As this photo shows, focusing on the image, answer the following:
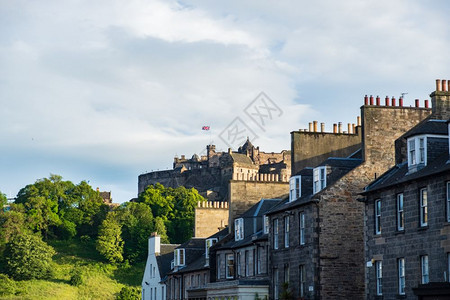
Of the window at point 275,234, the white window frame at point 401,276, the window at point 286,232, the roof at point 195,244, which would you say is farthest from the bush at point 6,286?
the white window frame at point 401,276

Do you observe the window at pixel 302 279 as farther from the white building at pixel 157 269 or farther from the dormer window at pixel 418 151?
the white building at pixel 157 269

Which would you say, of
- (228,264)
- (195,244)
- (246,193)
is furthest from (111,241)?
(228,264)

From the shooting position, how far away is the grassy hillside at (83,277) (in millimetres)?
96938

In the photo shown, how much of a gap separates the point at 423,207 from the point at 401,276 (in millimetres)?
3295

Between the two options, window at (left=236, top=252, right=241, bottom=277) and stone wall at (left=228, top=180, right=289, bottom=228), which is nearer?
window at (left=236, top=252, right=241, bottom=277)

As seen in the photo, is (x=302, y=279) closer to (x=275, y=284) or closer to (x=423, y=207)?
(x=275, y=284)

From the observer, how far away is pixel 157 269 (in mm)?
68688

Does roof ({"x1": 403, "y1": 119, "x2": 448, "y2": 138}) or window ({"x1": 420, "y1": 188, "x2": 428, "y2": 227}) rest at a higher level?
roof ({"x1": 403, "y1": 119, "x2": 448, "y2": 138})

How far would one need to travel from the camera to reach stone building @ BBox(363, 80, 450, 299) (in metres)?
31.2

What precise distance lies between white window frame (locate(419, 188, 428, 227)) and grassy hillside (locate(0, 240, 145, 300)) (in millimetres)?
69083

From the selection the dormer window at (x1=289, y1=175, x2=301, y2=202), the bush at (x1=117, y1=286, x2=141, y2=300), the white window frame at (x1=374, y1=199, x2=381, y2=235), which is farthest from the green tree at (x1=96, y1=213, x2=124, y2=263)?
the white window frame at (x1=374, y1=199, x2=381, y2=235)

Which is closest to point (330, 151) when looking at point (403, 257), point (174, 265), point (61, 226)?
point (403, 257)

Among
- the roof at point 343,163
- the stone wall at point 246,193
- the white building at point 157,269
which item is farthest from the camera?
the white building at point 157,269

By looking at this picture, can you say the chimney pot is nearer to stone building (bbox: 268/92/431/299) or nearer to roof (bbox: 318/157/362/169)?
stone building (bbox: 268/92/431/299)
